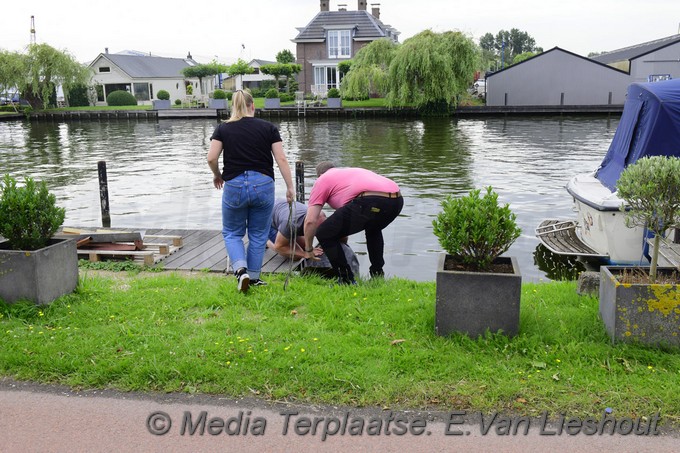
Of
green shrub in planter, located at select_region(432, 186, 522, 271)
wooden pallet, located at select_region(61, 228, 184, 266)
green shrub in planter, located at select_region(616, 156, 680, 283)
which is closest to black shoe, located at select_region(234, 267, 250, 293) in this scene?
green shrub in planter, located at select_region(432, 186, 522, 271)

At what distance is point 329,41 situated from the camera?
62844 millimetres

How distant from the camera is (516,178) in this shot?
1995cm

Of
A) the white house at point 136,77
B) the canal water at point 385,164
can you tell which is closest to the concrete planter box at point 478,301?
the canal water at point 385,164

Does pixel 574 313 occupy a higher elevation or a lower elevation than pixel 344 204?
lower

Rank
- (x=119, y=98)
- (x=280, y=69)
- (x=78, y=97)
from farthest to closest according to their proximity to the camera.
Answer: (x=78, y=97), (x=119, y=98), (x=280, y=69)

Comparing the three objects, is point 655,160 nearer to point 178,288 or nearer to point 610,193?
point 178,288

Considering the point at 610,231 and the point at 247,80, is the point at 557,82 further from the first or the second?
the point at 610,231

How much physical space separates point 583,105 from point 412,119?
1306 centimetres

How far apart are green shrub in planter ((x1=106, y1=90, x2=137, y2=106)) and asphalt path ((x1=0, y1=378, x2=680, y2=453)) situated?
64344 mm

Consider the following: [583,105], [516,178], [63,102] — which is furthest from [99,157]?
[63,102]

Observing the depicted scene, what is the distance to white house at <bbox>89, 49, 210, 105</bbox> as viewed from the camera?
68.7 metres

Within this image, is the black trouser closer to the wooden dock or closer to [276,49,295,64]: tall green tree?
the wooden dock

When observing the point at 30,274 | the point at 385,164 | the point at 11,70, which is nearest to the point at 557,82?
the point at 385,164

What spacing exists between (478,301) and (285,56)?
68177 millimetres
